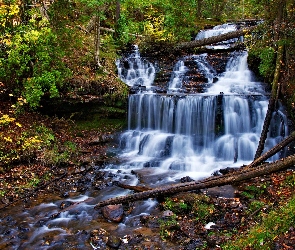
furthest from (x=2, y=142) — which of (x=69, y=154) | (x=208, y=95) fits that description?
(x=208, y=95)

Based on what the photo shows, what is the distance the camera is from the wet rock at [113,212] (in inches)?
301

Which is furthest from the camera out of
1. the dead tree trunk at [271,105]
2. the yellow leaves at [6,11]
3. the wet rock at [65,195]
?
the yellow leaves at [6,11]

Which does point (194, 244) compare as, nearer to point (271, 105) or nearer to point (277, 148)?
point (277, 148)

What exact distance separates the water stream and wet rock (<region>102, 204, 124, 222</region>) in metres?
0.22

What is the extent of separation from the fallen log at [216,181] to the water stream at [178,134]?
1.35 ft

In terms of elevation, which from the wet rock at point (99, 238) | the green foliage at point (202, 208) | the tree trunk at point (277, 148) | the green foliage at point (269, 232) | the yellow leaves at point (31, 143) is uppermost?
the tree trunk at point (277, 148)

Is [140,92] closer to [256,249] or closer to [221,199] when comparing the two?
[221,199]

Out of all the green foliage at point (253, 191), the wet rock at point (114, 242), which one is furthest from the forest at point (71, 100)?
the wet rock at point (114, 242)

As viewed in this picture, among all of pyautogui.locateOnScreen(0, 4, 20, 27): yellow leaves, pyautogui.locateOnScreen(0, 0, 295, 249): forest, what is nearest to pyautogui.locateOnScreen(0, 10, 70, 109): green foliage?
pyautogui.locateOnScreen(0, 0, 295, 249): forest

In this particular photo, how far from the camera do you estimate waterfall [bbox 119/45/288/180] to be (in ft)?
38.2

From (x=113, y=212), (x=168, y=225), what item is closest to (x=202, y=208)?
(x=168, y=225)

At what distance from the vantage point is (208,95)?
13.4 m

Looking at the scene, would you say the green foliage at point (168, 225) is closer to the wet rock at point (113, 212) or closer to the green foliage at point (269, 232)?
the wet rock at point (113, 212)

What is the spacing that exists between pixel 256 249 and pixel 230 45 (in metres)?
15.5
